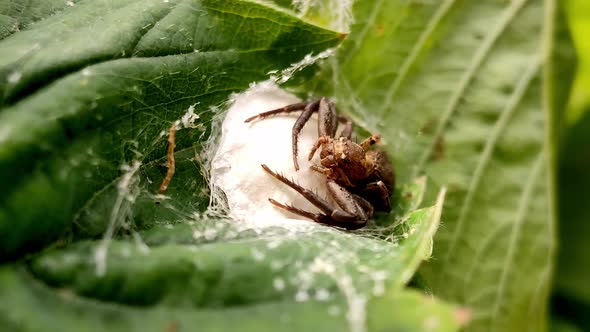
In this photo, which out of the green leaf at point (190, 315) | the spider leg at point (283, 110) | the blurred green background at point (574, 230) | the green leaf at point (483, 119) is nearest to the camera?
the green leaf at point (190, 315)

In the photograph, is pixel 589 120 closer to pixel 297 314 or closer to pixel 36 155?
pixel 297 314

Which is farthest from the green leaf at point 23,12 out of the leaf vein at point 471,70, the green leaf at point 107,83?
the leaf vein at point 471,70

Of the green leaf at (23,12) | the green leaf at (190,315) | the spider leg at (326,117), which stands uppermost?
the green leaf at (23,12)

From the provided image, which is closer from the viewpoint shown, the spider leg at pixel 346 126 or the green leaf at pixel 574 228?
the spider leg at pixel 346 126

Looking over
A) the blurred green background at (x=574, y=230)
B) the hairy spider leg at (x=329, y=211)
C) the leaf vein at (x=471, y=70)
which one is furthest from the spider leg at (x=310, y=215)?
the blurred green background at (x=574, y=230)

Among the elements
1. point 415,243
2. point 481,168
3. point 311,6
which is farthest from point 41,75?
point 481,168

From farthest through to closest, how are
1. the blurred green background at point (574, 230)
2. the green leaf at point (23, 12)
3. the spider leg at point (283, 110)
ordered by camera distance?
the blurred green background at point (574, 230) → the spider leg at point (283, 110) → the green leaf at point (23, 12)

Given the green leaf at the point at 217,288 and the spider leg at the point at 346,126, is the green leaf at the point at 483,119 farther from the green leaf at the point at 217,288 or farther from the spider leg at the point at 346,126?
the green leaf at the point at 217,288

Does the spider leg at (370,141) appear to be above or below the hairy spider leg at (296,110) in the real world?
below
